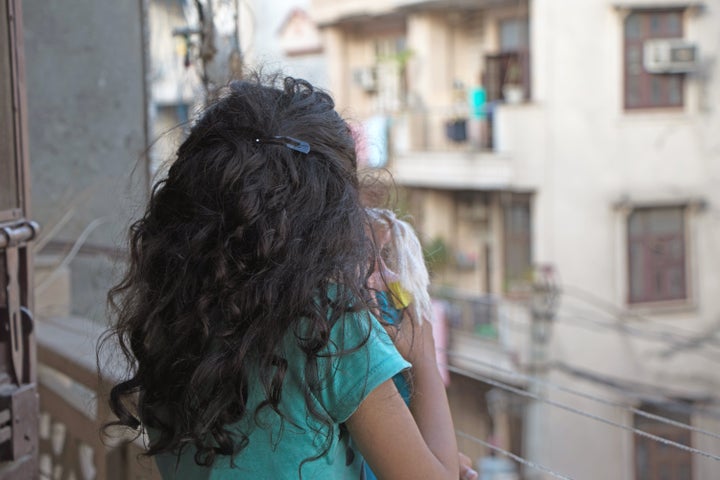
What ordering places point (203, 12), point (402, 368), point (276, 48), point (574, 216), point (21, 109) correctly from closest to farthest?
point (402, 368) < point (21, 109) < point (203, 12) < point (574, 216) < point (276, 48)

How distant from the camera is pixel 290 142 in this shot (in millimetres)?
1279

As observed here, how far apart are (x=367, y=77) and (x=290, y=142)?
1365 cm

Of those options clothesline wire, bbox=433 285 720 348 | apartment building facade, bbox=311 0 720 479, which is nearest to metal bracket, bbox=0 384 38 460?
apartment building facade, bbox=311 0 720 479

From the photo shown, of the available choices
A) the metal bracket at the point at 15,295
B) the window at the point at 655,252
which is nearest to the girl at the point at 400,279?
the metal bracket at the point at 15,295

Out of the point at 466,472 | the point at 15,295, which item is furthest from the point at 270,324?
the point at 15,295

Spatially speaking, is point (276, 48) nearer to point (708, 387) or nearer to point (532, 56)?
point (532, 56)

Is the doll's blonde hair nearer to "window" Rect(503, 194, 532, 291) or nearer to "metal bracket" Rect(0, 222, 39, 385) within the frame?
"metal bracket" Rect(0, 222, 39, 385)

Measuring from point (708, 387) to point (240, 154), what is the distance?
1205 cm

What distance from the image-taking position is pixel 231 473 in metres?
1.24

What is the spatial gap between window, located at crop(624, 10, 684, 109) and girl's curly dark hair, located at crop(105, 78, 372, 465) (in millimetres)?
11512

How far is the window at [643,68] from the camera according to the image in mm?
12016

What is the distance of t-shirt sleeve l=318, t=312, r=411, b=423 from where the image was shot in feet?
3.89

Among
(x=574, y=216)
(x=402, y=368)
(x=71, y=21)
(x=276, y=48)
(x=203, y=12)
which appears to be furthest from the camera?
(x=276, y=48)

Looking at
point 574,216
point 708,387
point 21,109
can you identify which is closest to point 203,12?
point 21,109
